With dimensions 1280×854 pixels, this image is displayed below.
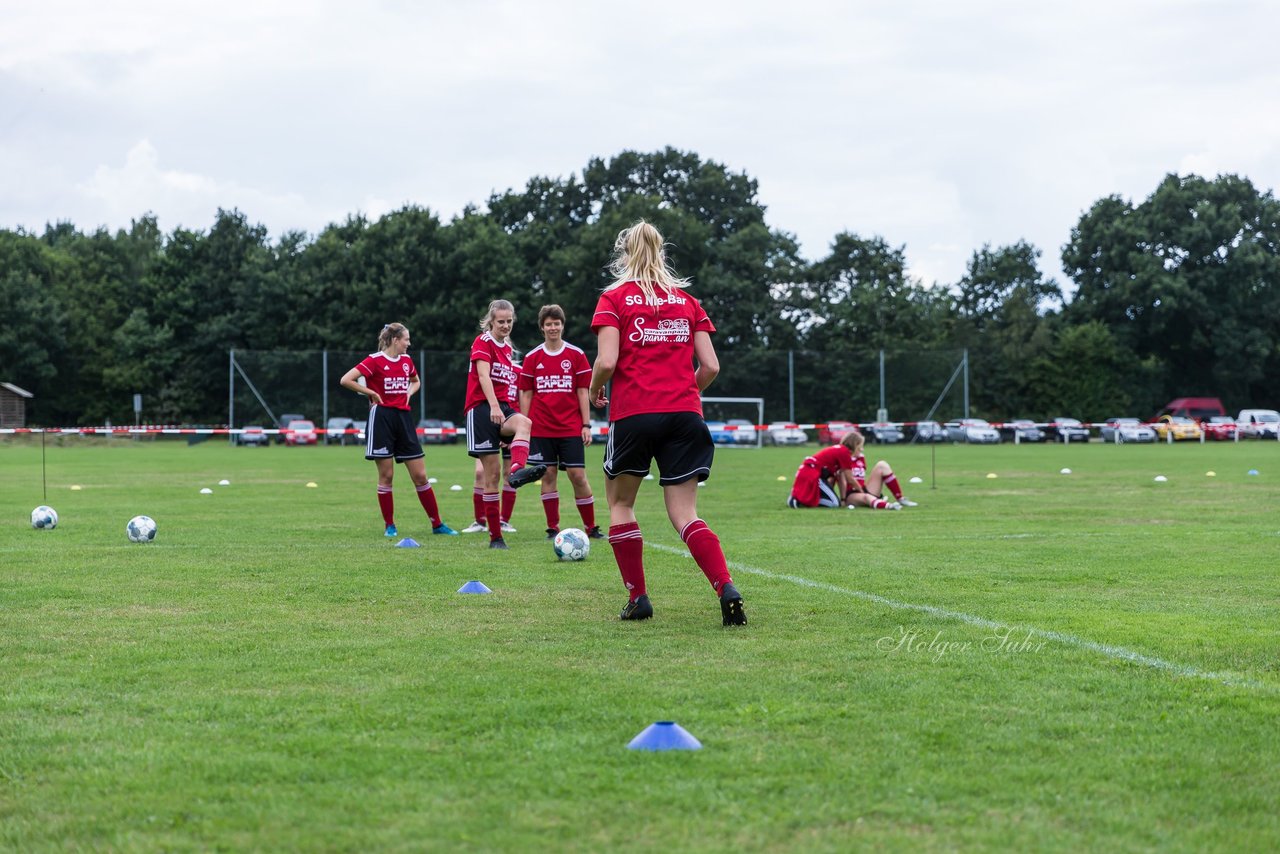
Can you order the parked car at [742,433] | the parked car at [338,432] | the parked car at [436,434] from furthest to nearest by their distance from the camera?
the parked car at [742,433] < the parked car at [436,434] < the parked car at [338,432]

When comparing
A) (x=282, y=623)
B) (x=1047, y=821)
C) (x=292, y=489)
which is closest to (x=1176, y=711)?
(x=1047, y=821)

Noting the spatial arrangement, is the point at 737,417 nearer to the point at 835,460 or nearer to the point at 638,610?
the point at 835,460

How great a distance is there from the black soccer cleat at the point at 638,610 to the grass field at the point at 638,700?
110 millimetres

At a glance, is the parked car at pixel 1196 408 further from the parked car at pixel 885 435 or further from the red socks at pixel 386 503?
the red socks at pixel 386 503

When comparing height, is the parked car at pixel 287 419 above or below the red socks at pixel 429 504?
above

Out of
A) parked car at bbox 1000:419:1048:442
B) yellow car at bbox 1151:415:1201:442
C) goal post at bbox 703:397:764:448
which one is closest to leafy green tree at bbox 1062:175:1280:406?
yellow car at bbox 1151:415:1201:442

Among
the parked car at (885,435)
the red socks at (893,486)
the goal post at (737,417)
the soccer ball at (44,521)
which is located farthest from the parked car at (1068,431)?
the soccer ball at (44,521)

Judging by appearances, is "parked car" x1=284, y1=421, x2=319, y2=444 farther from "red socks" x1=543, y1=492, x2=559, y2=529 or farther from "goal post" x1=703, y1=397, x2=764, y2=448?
"red socks" x1=543, y1=492, x2=559, y2=529

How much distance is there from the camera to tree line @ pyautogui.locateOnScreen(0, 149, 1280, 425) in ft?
198

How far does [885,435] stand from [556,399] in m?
36.0

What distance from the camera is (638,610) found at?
6441 millimetres

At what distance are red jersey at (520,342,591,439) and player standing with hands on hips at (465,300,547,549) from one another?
0.26 m

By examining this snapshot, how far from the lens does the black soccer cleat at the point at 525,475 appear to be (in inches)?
412

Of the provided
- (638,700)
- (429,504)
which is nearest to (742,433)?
(429,504)
